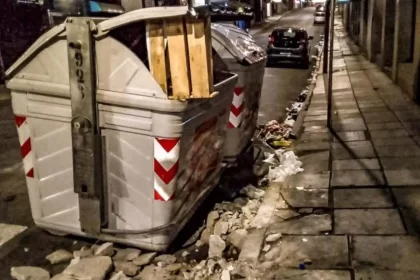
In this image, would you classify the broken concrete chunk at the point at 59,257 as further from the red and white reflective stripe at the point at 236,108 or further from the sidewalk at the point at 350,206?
the red and white reflective stripe at the point at 236,108

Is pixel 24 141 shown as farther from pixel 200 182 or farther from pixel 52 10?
pixel 52 10

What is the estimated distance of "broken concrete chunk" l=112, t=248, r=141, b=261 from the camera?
15.8ft

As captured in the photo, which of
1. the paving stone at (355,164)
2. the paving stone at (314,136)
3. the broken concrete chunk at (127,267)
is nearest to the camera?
the broken concrete chunk at (127,267)

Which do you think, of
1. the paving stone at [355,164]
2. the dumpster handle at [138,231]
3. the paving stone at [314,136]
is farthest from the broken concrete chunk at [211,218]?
the paving stone at [314,136]

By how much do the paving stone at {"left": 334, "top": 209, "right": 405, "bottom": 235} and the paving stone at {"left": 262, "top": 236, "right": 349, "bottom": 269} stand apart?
0.26 m

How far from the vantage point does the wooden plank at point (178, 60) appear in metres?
4.27

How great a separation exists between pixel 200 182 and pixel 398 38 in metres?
11.0

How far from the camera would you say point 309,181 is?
21.5 ft

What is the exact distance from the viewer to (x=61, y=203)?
16.4 feet

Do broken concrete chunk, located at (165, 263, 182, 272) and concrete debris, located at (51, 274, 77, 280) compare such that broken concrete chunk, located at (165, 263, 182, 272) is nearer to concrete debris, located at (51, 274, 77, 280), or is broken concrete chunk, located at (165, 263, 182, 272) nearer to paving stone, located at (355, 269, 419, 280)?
concrete debris, located at (51, 274, 77, 280)

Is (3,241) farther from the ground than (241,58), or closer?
closer

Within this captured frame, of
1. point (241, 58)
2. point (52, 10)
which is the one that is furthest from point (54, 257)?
point (52, 10)

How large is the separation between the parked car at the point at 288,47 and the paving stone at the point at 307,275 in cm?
1781

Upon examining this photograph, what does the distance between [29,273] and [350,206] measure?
3461 millimetres
